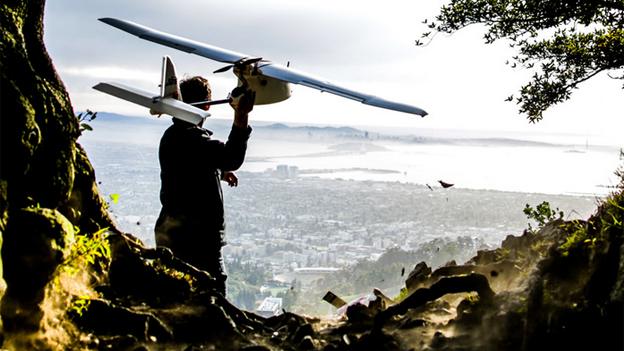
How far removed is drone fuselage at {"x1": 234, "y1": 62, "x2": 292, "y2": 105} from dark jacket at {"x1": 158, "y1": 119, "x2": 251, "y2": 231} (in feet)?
2.48

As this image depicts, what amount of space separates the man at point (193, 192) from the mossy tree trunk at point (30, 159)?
5.25ft

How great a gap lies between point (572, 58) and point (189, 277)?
8108mm

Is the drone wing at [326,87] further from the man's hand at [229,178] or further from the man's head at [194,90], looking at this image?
the man's hand at [229,178]

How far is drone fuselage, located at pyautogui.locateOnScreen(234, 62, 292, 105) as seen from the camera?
6.75 m

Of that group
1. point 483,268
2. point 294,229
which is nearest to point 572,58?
point 483,268

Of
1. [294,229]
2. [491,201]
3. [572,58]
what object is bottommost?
[294,229]

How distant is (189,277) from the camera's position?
6.36m

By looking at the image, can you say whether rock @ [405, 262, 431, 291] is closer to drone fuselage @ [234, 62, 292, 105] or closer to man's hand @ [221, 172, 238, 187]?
man's hand @ [221, 172, 238, 187]

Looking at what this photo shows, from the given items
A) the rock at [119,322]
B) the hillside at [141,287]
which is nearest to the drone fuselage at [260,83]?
the hillside at [141,287]

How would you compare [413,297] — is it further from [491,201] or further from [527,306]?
[491,201]

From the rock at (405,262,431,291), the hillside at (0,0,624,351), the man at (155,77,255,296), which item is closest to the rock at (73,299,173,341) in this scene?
the hillside at (0,0,624,351)

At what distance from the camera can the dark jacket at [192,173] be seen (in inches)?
265

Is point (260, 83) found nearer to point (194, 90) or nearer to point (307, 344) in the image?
point (194, 90)

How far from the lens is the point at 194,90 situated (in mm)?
6898
